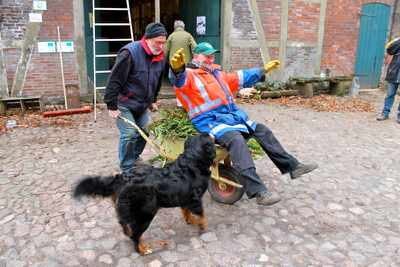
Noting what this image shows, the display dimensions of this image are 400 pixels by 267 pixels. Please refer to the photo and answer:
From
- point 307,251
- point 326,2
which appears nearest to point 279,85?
point 326,2

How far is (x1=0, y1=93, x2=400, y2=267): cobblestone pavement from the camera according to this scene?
2.85 m

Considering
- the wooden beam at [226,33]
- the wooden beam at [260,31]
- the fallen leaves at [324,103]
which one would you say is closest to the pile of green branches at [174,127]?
the fallen leaves at [324,103]

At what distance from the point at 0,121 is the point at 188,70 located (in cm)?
535

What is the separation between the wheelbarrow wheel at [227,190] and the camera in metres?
3.61

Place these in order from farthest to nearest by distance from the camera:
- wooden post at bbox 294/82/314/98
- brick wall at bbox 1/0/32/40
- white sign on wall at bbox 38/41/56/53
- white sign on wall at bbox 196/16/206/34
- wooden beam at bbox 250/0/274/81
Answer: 1. wooden post at bbox 294/82/314/98
2. white sign on wall at bbox 196/16/206/34
3. wooden beam at bbox 250/0/274/81
4. white sign on wall at bbox 38/41/56/53
5. brick wall at bbox 1/0/32/40

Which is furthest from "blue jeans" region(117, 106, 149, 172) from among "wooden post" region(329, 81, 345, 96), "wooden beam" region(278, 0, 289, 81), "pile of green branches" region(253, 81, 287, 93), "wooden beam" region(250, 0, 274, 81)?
"wooden post" region(329, 81, 345, 96)

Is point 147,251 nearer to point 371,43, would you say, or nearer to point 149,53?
point 149,53

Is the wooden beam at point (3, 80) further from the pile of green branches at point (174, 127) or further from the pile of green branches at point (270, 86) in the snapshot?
the pile of green branches at point (270, 86)

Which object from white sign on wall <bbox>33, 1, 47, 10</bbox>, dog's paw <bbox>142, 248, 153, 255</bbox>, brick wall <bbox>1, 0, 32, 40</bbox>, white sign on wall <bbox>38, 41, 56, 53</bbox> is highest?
white sign on wall <bbox>33, 1, 47, 10</bbox>

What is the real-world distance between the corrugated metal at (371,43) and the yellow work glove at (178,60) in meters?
10.3

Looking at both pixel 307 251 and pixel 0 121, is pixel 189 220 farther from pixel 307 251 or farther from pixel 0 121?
pixel 0 121

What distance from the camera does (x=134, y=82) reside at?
3.93m

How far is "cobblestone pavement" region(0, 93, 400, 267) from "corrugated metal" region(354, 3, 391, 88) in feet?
23.1

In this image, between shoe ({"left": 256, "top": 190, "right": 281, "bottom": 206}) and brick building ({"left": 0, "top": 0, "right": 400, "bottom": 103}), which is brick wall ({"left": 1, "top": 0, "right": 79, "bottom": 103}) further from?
shoe ({"left": 256, "top": 190, "right": 281, "bottom": 206})
